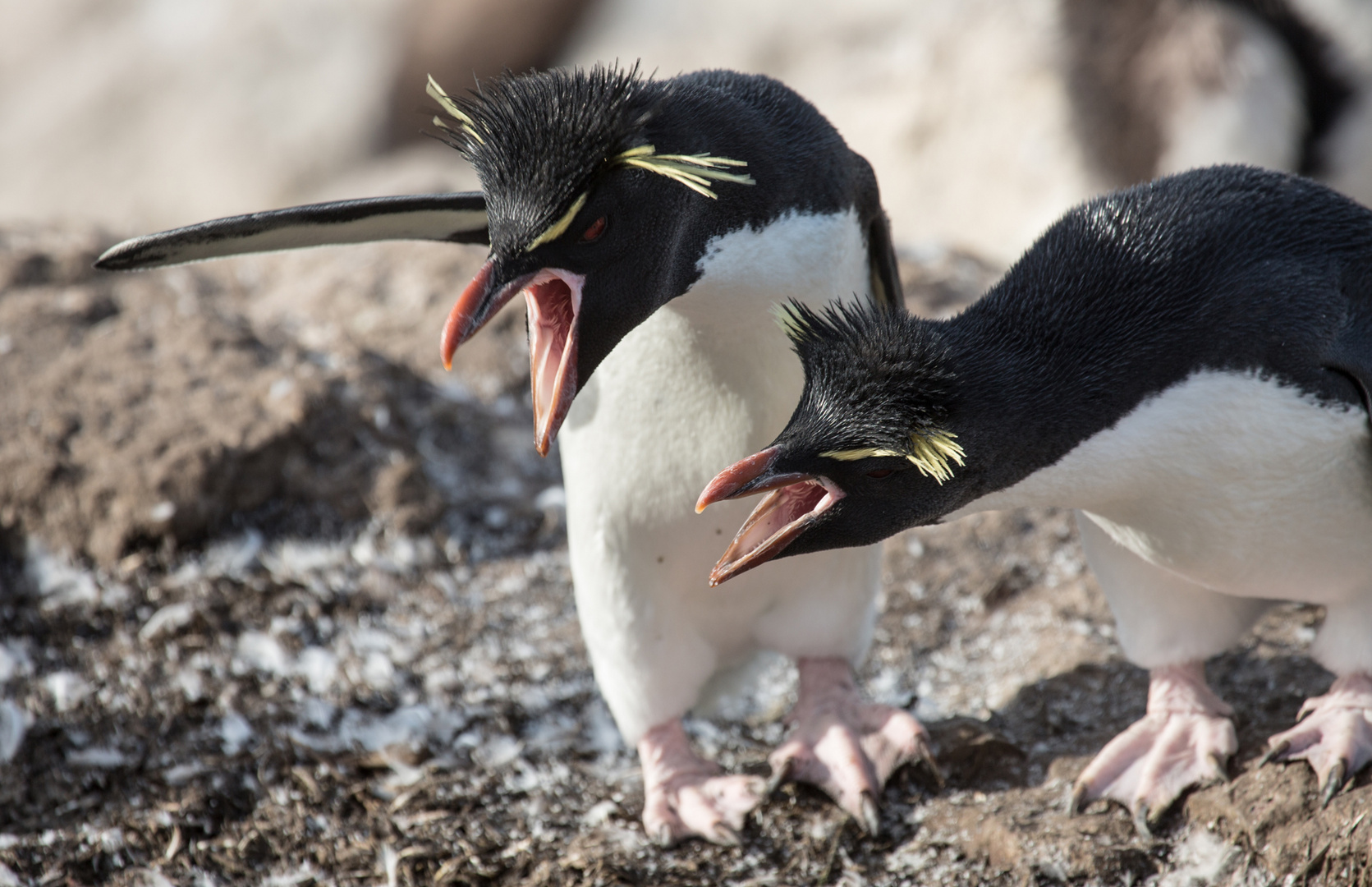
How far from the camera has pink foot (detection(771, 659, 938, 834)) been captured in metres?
1.98

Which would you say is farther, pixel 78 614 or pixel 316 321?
pixel 316 321

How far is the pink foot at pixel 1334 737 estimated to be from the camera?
170 cm

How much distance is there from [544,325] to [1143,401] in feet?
2.51

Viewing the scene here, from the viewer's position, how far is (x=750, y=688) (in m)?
2.48

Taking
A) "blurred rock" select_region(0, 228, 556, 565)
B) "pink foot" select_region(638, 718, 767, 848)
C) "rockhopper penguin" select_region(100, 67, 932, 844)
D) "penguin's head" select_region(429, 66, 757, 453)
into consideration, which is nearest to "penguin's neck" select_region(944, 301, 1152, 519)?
"rockhopper penguin" select_region(100, 67, 932, 844)

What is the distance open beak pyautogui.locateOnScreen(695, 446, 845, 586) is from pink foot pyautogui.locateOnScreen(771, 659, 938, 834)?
0.62 metres

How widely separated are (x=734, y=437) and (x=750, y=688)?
0.79 m

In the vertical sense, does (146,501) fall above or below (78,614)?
above

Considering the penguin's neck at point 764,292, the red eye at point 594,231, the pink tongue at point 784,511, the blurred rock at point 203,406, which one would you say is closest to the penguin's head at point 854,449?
the pink tongue at point 784,511

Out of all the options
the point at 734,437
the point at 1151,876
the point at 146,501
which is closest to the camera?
the point at 1151,876

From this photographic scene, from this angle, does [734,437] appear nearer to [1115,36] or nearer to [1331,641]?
[1331,641]

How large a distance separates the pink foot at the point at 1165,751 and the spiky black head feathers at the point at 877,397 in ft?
2.21

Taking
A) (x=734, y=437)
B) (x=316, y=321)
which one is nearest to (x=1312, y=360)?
(x=734, y=437)

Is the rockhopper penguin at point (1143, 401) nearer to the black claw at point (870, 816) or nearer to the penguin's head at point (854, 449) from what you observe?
the penguin's head at point (854, 449)
